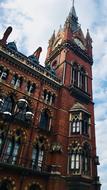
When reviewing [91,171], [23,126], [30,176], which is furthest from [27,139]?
[91,171]

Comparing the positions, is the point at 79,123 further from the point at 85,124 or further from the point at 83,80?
the point at 83,80

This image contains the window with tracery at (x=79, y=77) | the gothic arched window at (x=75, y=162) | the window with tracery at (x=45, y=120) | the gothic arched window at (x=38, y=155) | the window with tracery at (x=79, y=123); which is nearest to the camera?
the gothic arched window at (x=38, y=155)

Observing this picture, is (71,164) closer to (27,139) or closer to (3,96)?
(27,139)

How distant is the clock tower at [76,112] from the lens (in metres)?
23.4

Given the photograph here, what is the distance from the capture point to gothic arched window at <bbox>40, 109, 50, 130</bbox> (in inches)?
996

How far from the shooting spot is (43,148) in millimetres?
23578

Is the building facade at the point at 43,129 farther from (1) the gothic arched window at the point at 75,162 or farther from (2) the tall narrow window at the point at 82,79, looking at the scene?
(2) the tall narrow window at the point at 82,79

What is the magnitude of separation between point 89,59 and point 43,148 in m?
20.0

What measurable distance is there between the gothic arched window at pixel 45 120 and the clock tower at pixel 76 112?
1235 mm

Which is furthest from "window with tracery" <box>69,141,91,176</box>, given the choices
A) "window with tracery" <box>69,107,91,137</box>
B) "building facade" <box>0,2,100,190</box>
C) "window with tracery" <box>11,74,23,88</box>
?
"window with tracery" <box>11,74,23,88</box>

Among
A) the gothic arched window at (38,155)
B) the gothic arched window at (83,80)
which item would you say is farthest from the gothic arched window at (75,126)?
the gothic arched window at (83,80)

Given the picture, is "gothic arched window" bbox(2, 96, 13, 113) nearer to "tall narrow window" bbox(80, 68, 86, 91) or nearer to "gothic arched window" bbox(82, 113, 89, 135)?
"gothic arched window" bbox(82, 113, 89, 135)

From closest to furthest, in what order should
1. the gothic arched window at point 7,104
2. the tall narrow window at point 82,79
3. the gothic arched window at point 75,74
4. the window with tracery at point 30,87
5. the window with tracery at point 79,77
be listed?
1. the gothic arched window at point 7,104
2. the window with tracery at point 30,87
3. the gothic arched window at point 75,74
4. the window with tracery at point 79,77
5. the tall narrow window at point 82,79

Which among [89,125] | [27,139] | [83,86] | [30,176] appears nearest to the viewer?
[30,176]
